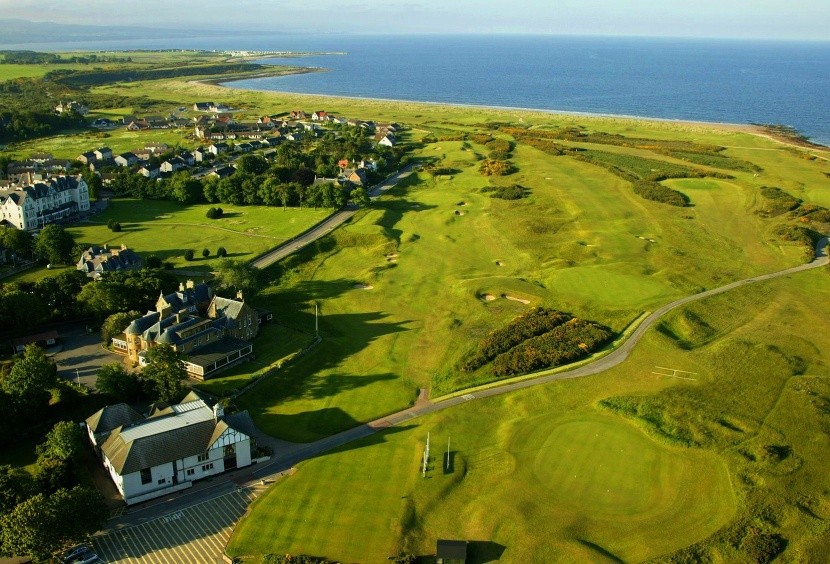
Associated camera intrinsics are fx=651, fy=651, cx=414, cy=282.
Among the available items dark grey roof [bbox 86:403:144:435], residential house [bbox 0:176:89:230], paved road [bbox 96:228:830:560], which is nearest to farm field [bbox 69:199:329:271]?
residential house [bbox 0:176:89:230]

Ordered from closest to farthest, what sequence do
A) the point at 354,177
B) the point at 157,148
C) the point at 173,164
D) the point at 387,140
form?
1. the point at 354,177
2. the point at 173,164
3. the point at 157,148
4. the point at 387,140

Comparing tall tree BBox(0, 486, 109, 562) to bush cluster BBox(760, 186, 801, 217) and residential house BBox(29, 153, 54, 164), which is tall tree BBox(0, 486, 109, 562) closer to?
bush cluster BBox(760, 186, 801, 217)

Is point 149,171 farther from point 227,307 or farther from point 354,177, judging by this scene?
point 227,307

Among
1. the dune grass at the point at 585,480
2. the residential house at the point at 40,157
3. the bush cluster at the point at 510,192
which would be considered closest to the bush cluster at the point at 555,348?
the dune grass at the point at 585,480

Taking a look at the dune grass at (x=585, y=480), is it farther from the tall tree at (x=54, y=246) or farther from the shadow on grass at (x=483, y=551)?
the tall tree at (x=54, y=246)

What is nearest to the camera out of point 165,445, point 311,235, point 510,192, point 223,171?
point 165,445

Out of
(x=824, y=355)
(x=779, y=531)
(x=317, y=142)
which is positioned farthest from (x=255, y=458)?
(x=317, y=142)

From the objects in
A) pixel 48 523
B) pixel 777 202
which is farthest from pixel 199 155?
pixel 48 523
